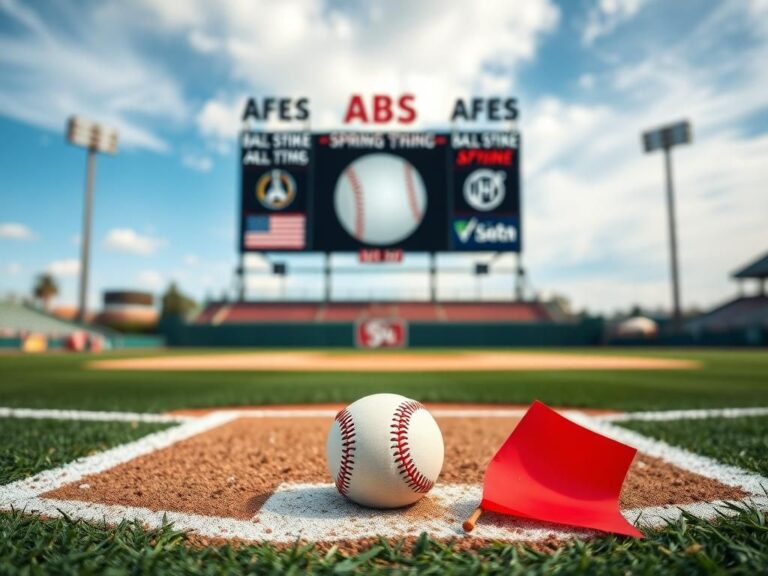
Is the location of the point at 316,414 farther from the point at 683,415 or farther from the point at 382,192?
the point at 382,192

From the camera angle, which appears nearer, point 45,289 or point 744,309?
point 744,309

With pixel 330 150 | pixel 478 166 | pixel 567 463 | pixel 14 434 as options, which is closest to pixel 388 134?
pixel 330 150

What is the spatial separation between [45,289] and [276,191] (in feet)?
185

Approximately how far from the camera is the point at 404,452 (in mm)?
2252

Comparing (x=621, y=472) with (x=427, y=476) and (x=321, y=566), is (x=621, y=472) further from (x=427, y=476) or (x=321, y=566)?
(x=321, y=566)

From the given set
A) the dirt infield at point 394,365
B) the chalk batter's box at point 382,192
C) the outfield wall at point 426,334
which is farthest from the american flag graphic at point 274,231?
the outfield wall at point 426,334

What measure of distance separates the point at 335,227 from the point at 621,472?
58.1 feet

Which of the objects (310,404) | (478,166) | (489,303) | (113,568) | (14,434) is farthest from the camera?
(489,303)

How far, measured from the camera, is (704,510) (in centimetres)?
239

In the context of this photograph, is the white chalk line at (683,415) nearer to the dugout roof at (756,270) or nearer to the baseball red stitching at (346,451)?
the baseball red stitching at (346,451)

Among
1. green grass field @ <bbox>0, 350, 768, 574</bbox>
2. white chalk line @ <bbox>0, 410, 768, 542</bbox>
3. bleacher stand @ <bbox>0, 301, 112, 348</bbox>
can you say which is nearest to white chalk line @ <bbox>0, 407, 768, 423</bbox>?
green grass field @ <bbox>0, 350, 768, 574</bbox>

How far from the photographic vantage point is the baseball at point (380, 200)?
19.4m

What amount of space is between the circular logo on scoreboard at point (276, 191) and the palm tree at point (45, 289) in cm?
5502

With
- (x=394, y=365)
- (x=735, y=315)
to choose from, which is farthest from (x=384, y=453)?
(x=735, y=315)
